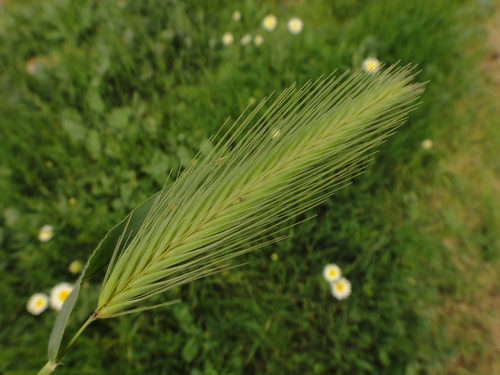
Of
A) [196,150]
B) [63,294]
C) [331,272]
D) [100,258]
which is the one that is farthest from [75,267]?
[331,272]

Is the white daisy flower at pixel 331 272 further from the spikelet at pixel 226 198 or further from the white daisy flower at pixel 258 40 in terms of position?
the white daisy flower at pixel 258 40

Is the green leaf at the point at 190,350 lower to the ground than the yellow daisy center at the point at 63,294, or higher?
lower

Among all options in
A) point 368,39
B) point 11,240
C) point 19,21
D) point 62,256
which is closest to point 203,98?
point 368,39

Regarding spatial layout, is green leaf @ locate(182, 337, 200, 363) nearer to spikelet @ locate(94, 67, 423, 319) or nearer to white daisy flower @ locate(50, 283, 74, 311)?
white daisy flower @ locate(50, 283, 74, 311)

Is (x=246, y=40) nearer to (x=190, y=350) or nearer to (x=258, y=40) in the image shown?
(x=258, y=40)

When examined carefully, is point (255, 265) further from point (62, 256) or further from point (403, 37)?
point (403, 37)

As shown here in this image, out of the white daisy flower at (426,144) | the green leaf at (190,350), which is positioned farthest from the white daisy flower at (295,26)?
the green leaf at (190,350)

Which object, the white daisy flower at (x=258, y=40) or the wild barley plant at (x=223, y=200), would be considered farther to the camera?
the white daisy flower at (x=258, y=40)
